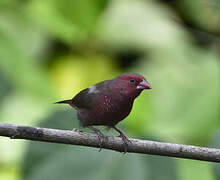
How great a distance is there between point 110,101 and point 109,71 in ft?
6.80

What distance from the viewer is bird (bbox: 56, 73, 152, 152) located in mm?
3535

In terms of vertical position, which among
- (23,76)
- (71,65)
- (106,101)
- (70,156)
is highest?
(71,65)

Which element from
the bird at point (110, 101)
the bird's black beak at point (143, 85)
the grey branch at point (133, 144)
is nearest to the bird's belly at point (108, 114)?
the bird at point (110, 101)

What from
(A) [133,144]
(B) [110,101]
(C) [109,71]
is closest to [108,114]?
(B) [110,101]

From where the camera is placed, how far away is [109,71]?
18.5ft

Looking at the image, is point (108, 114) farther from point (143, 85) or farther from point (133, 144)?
point (133, 144)

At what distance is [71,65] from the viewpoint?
554cm

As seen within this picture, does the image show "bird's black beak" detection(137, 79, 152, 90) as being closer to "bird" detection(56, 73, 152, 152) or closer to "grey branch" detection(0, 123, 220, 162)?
"bird" detection(56, 73, 152, 152)

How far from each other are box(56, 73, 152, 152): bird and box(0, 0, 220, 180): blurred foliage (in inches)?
13.8

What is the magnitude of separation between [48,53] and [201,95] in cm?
154

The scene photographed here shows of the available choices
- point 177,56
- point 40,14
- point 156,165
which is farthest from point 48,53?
point 156,165

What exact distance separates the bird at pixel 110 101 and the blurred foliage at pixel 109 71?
1.15ft

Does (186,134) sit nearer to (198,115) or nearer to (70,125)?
(198,115)

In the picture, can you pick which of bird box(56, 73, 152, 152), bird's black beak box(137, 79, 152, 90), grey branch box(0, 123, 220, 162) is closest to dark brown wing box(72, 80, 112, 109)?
bird box(56, 73, 152, 152)
